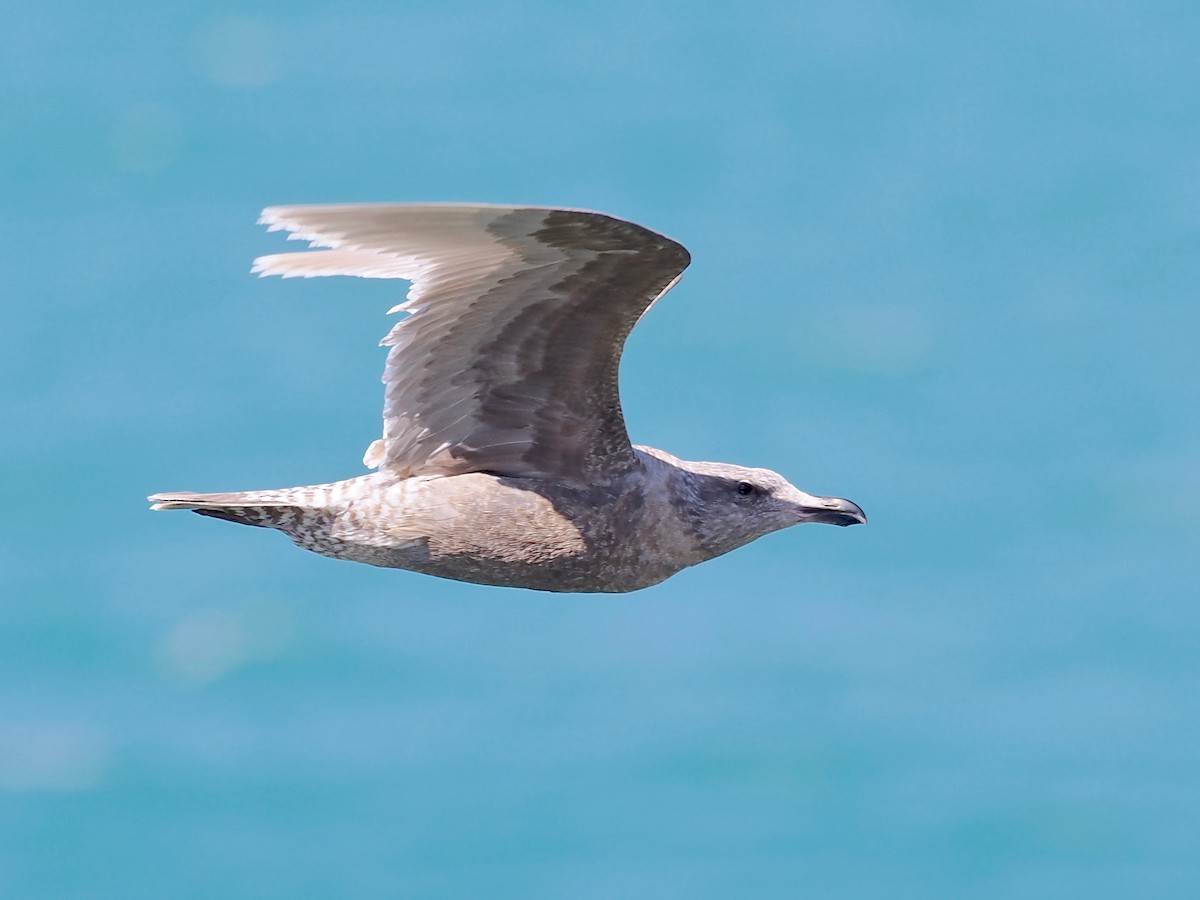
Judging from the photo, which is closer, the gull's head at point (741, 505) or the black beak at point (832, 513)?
the gull's head at point (741, 505)

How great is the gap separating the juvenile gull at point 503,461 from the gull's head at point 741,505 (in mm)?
14

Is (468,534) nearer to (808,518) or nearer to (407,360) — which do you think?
(407,360)

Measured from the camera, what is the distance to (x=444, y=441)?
1204 centimetres

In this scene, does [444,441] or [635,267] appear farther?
[444,441]

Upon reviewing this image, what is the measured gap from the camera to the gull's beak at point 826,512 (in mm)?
12477

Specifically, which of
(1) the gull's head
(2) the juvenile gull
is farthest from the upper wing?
(1) the gull's head

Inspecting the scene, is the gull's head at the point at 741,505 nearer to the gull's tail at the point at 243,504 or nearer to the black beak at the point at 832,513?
the black beak at the point at 832,513

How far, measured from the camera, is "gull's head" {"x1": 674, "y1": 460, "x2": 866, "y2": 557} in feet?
40.2

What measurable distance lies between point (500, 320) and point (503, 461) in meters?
0.88

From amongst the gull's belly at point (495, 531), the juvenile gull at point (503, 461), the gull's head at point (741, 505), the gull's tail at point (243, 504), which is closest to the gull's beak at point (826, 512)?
the gull's head at point (741, 505)

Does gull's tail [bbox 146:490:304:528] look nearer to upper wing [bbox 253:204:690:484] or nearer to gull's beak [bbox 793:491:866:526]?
upper wing [bbox 253:204:690:484]

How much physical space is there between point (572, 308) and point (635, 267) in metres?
0.44

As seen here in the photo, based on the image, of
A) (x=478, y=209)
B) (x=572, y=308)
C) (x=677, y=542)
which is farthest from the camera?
(x=677, y=542)

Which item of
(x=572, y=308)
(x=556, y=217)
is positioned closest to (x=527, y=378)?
(x=572, y=308)
